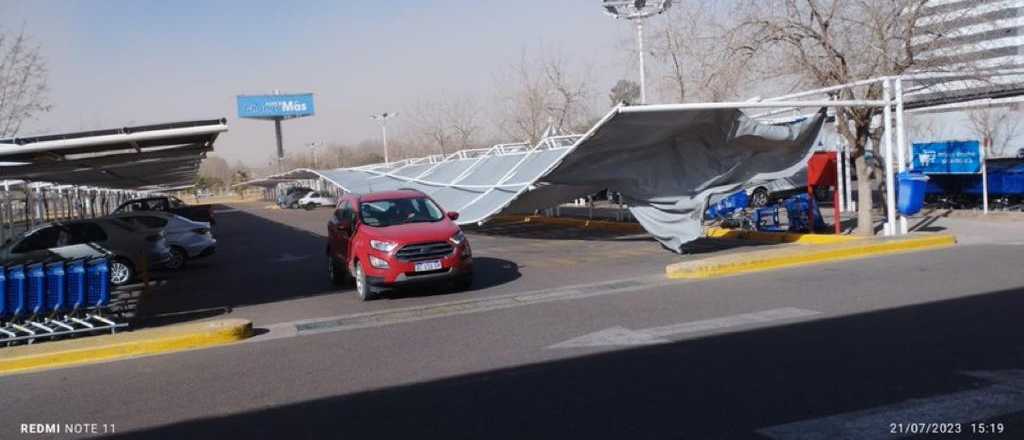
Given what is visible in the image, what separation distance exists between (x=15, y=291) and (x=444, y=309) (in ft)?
18.4

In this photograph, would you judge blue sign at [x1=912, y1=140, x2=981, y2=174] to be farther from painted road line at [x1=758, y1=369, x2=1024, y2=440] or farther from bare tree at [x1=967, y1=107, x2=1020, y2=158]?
painted road line at [x1=758, y1=369, x2=1024, y2=440]

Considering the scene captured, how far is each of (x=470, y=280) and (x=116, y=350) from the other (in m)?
5.72

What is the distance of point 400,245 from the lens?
1334 cm

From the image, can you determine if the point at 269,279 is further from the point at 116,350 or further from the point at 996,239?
the point at 996,239

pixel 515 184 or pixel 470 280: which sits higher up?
pixel 515 184

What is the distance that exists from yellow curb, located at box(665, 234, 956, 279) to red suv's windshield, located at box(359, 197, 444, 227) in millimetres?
4182

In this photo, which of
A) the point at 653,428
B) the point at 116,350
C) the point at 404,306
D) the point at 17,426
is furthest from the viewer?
the point at 404,306

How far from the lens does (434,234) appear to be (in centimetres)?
1368

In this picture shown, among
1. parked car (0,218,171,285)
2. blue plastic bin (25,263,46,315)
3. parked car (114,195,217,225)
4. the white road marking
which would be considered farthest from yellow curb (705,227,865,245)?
parked car (114,195,217,225)

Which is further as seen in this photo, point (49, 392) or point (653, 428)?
point (49, 392)

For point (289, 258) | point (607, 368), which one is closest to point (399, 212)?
point (607, 368)

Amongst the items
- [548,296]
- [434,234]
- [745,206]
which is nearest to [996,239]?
[745,206]

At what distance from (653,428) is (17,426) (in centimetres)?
521

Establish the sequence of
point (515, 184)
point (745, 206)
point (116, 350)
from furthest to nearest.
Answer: point (745, 206) → point (515, 184) → point (116, 350)
